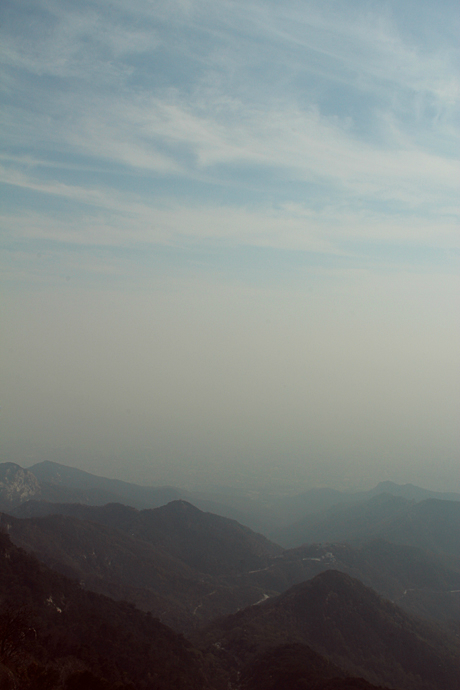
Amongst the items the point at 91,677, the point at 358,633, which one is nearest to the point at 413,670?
the point at 358,633

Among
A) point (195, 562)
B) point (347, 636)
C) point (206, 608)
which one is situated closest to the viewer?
point (347, 636)

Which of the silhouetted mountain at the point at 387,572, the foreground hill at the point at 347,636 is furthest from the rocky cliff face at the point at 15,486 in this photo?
the foreground hill at the point at 347,636

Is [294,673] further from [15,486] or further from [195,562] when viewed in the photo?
[15,486]

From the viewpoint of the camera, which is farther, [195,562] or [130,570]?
[195,562]

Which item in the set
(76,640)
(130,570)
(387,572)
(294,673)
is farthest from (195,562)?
(76,640)

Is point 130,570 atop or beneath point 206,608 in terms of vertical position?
atop

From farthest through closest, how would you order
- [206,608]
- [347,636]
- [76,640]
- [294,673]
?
[206,608] < [347,636] < [294,673] < [76,640]
